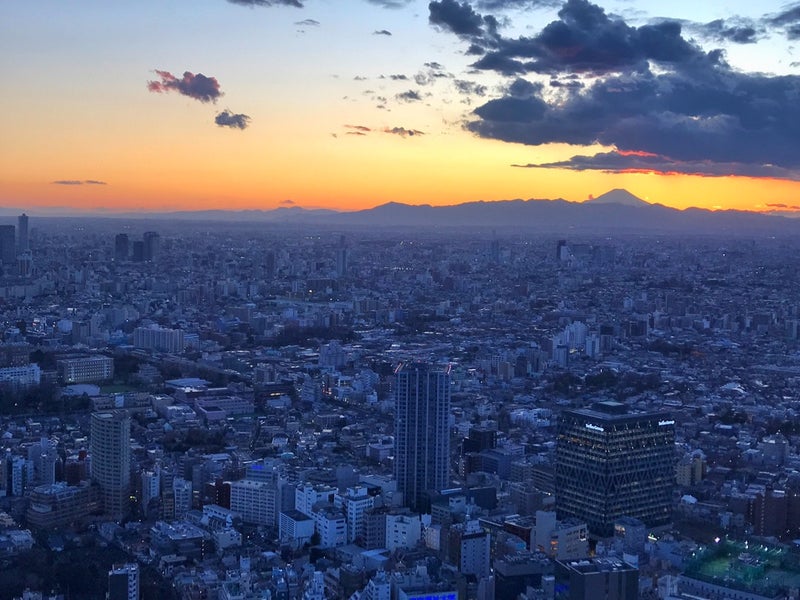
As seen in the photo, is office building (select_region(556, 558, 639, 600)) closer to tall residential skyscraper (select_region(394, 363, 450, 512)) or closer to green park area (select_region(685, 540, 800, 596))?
green park area (select_region(685, 540, 800, 596))

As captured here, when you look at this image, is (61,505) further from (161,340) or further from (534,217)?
(534,217)

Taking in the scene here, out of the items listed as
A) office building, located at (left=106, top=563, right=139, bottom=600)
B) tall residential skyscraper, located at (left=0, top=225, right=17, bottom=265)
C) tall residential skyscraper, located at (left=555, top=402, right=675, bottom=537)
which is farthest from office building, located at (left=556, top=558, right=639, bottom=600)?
tall residential skyscraper, located at (left=0, top=225, right=17, bottom=265)

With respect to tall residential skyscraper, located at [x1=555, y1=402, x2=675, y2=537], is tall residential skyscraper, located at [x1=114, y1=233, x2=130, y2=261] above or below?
above

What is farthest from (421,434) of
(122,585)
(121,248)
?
(121,248)

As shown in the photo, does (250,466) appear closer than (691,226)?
Yes

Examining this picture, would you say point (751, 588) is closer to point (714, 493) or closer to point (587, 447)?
point (587, 447)

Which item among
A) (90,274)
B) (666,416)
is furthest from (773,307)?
(90,274)
